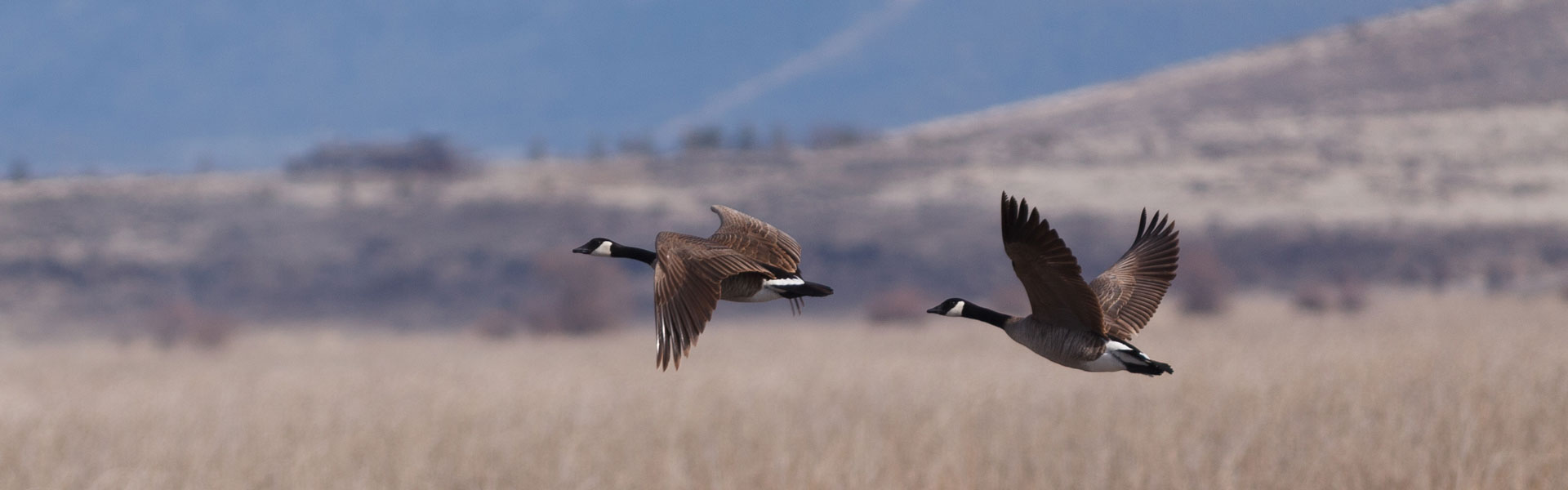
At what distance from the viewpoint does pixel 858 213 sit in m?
93.7

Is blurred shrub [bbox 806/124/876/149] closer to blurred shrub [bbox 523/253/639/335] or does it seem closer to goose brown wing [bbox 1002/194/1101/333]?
blurred shrub [bbox 523/253/639/335]

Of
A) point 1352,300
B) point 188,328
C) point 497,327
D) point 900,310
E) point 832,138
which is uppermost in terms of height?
point 832,138

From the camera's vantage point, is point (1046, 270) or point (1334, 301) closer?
point (1046, 270)

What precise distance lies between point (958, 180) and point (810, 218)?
11706 mm

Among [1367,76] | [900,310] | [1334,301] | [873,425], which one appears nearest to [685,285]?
[900,310]

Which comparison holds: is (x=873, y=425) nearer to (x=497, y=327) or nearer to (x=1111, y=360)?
(x=1111, y=360)

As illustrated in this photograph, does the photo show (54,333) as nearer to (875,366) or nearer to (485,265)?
(485,265)

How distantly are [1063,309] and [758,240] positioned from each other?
56 centimetres

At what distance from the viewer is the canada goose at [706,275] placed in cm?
167

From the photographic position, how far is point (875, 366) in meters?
30.4

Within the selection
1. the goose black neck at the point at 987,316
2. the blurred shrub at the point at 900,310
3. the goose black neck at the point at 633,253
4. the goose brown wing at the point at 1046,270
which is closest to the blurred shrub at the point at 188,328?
the blurred shrub at the point at 900,310

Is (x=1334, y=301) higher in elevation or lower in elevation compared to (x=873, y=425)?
higher

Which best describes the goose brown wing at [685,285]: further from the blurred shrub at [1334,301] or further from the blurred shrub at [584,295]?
the blurred shrub at [584,295]

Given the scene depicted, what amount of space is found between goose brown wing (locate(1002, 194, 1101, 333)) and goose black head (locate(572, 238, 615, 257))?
0.62 meters
